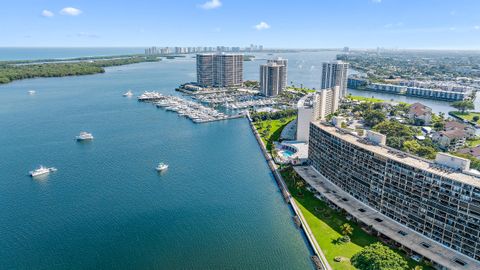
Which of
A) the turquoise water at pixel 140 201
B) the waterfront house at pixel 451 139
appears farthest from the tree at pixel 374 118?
the turquoise water at pixel 140 201

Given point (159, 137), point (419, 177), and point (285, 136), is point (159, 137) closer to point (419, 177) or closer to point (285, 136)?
point (285, 136)

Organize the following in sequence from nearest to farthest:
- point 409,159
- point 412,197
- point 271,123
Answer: point 412,197
point 409,159
point 271,123

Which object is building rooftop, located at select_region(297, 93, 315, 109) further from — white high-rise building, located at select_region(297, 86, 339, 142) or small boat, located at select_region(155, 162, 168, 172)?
small boat, located at select_region(155, 162, 168, 172)

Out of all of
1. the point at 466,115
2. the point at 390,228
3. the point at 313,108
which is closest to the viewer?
the point at 390,228

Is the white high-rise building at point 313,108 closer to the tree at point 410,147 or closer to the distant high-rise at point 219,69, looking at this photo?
the tree at point 410,147

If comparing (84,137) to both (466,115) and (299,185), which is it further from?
(466,115)

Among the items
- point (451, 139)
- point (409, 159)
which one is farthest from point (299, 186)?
point (451, 139)

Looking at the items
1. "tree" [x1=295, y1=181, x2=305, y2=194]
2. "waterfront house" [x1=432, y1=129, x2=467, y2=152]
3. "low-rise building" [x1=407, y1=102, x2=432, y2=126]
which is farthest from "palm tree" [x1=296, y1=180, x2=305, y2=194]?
"low-rise building" [x1=407, y1=102, x2=432, y2=126]
